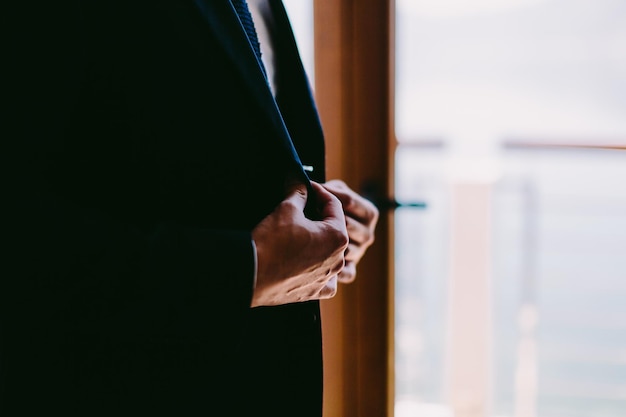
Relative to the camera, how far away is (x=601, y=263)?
2.81 meters

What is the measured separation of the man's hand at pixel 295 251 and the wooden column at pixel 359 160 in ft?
1.76

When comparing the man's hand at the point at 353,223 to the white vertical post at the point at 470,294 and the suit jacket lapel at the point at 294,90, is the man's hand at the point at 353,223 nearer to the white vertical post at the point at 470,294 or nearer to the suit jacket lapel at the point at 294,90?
the suit jacket lapel at the point at 294,90

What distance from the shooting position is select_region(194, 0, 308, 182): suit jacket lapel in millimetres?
598

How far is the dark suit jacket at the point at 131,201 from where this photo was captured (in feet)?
1.61

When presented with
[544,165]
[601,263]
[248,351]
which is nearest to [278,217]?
[248,351]

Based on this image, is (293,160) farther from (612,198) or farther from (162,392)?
(612,198)

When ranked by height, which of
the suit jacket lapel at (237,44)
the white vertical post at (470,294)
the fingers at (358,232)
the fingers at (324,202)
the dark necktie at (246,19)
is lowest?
the white vertical post at (470,294)

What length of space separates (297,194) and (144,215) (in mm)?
193

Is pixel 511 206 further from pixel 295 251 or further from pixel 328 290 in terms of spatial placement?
pixel 295 251

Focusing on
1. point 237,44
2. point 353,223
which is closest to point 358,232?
point 353,223

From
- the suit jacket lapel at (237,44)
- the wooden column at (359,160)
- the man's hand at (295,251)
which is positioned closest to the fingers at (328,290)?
the man's hand at (295,251)

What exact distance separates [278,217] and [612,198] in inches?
94.0

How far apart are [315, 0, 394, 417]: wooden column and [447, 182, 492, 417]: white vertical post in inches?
35.1

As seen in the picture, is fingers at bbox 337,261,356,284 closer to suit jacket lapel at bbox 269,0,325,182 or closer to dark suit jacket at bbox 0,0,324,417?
suit jacket lapel at bbox 269,0,325,182
